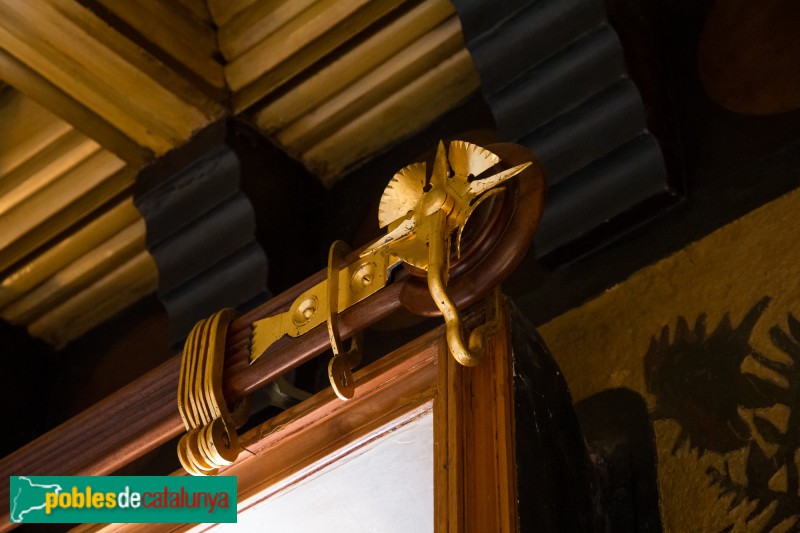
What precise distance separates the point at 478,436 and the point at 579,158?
53 cm

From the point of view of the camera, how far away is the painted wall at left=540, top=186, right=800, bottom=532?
3.76 ft

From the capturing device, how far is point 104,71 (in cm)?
172

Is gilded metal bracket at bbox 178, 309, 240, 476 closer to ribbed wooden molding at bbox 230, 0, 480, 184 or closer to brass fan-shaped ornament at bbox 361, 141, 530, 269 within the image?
brass fan-shaped ornament at bbox 361, 141, 530, 269

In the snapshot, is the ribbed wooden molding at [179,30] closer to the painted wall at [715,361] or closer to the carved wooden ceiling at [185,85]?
the carved wooden ceiling at [185,85]

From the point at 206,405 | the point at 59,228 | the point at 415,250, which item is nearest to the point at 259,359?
the point at 206,405

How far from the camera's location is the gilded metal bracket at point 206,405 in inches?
49.1

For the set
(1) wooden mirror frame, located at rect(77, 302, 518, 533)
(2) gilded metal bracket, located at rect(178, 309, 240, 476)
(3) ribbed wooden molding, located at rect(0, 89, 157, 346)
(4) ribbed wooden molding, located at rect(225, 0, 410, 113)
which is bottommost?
(1) wooden mirror frame, located at rect(77, 302, 518, 533)

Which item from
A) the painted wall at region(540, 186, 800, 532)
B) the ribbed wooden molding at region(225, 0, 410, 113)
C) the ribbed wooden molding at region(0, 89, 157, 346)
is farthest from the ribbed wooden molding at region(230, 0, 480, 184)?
the painted wall at region(540, 186, 800, 532)

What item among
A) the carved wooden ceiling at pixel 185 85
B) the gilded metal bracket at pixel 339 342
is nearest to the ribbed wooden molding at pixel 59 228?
the carved wooden ceiling at pixel 185 85

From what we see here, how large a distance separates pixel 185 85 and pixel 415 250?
712mm

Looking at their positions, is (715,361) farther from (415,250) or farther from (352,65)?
(352,65)

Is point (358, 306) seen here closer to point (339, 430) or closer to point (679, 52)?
point (339, 430)
